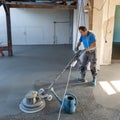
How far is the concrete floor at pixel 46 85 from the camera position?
318 cm

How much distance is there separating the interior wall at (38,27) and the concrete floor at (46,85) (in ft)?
8.50

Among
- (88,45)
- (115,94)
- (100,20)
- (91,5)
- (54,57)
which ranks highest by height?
(91,5)

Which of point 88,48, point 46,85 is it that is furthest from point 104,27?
point 46,85

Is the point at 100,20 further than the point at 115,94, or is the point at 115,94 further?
the point at 100,20

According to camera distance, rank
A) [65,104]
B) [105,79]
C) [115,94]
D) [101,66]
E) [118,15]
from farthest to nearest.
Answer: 1. [118,15]
2. [101,66]
3. [105,79]
4. [115,94]
5. [65,104]

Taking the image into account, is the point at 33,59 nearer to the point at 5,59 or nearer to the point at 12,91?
the point at 5,59

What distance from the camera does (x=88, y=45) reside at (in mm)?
4184

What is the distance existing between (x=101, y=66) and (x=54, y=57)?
1.83 meters

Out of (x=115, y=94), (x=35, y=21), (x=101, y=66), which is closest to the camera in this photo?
(x=115, y=94)

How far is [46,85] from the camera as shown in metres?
4.37

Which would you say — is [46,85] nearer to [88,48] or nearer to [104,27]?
[88,48]

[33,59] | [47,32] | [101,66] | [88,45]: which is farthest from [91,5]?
[47,32]

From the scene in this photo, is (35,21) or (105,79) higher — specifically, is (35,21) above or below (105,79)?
above

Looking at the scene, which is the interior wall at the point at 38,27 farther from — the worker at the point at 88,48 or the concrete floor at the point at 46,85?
the worker at the point at 88,48
